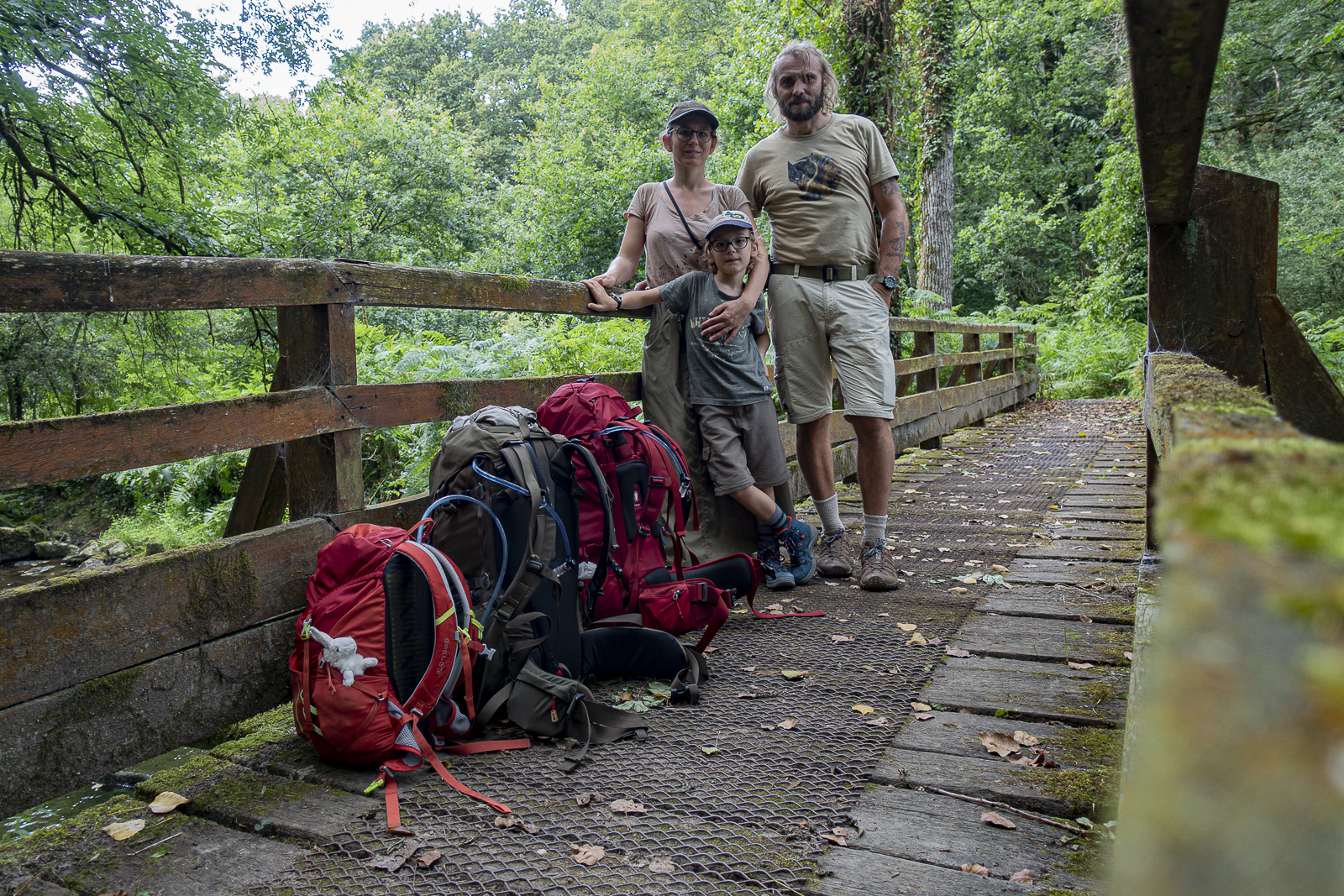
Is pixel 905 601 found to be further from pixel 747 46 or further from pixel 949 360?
pixel 747 46

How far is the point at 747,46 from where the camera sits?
A: 15.5 m

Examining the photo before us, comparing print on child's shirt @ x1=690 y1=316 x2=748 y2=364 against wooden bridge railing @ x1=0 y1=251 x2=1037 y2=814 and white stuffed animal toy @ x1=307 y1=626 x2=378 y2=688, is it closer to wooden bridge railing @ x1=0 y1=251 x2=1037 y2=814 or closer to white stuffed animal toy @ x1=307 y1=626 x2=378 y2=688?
wooden bridge railing @ x1=0 y1=251 x2=1037 y2=814

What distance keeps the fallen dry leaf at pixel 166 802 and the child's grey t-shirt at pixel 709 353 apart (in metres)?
2.40

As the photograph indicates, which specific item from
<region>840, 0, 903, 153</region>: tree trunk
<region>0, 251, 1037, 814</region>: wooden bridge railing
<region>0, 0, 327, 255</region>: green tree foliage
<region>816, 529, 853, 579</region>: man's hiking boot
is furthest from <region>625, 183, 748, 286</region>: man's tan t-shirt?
<region>840, 0, 903, 153</region>: tree trunk

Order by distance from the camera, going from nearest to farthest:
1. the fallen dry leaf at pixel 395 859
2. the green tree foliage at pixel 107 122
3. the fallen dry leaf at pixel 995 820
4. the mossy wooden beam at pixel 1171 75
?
1. the mossy wooden beam at pixel 1171 75
2. the fallen dry leaf at pixel 395 859
3. the fallen dry leaf at pixel 995 820
4. the green tree foliage at pixel 107 122

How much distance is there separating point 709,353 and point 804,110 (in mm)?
1207

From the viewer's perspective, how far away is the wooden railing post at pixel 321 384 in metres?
2.61

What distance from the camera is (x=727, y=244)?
3643mm

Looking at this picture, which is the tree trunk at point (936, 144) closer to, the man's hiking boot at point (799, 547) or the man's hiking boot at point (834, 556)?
the man's hiking boot at point (834, 556)

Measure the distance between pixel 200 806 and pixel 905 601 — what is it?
262cm

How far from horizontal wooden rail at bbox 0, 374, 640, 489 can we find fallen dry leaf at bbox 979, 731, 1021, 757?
1.97m

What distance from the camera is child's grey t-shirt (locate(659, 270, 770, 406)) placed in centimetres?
370

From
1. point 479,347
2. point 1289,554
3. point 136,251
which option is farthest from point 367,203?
point 1289,554

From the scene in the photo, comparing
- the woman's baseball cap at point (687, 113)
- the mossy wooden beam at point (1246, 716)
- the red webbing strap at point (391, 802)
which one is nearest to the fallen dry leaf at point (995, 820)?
the red webbing strap at point (391, 802)
